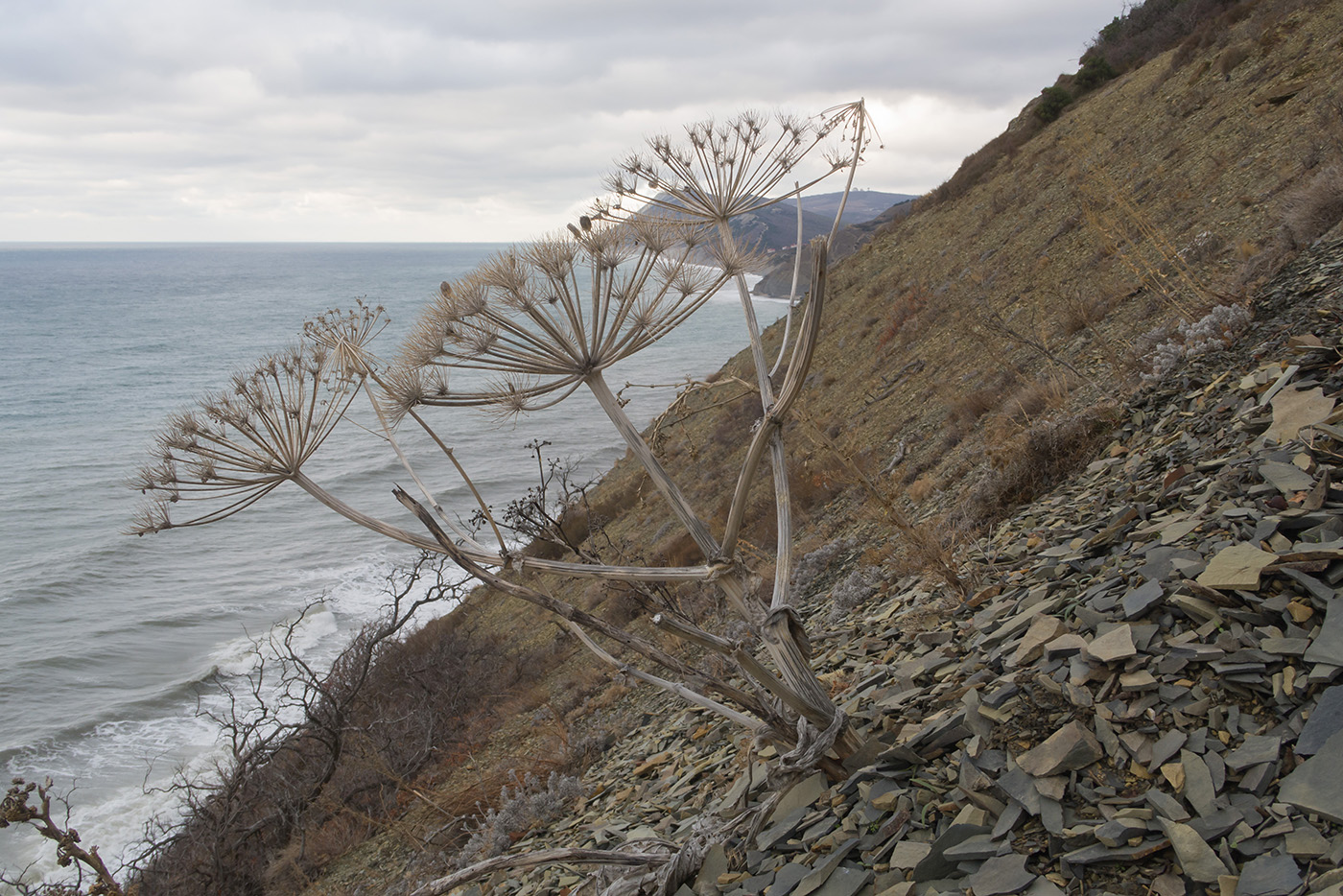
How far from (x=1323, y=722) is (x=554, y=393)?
3.18m

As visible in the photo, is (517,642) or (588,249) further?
(517,642)

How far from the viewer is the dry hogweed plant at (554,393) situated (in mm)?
3285

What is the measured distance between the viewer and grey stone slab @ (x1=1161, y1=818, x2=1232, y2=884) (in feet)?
7.96

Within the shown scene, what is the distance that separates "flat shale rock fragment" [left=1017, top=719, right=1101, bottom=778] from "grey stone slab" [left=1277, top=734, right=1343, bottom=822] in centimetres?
60

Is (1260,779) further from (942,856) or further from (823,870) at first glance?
(823,870)

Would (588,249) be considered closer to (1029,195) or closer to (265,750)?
(265,750)

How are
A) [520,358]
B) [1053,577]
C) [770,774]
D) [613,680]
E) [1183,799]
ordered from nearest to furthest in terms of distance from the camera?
[1183,799] < [520,358] < [770,774] < [1053,577] < [613,680]

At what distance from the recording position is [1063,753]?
3043 millimetres

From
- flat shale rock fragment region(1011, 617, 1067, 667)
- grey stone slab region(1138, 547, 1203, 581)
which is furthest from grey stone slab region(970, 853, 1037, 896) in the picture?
grey stone slab region(1138, 547, 1203, 581)

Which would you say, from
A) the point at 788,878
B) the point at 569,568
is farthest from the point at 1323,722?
the point at 569,568

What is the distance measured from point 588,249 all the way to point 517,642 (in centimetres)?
1131

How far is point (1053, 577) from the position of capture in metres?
4.52

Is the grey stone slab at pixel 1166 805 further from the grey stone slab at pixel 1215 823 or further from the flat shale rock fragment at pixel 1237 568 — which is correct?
the flat shale rock fragment at pixel 1237 568

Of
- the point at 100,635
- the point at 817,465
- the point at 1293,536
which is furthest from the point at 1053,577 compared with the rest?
the point at 100,635
